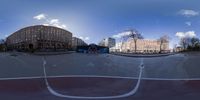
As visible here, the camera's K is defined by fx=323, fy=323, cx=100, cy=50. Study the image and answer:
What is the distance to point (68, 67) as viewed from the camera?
22.3 ft

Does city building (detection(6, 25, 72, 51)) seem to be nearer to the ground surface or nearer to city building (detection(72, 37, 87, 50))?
city building (detection(72, 37, 87, 50))

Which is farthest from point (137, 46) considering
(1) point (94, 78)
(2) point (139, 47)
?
(1) point (94, 78)

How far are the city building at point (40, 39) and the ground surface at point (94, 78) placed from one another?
29cm

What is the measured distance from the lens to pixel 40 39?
425cm

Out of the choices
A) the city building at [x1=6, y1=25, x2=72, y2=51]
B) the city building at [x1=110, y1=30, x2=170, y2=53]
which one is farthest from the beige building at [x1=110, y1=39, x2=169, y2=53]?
the city building at [x1=6, y1=25, x2=72, y2=51]

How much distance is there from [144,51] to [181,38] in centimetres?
62

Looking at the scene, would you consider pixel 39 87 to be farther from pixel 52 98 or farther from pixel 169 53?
pixel 169 53

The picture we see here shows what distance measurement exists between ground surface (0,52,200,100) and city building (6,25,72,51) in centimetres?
29

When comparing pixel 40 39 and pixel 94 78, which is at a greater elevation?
pixel 40 39

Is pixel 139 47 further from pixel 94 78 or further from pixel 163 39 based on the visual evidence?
pixel 94 78

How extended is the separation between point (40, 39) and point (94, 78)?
7.18 feet

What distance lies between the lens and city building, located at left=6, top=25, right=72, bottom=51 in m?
4.02

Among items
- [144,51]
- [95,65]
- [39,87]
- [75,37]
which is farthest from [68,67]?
[75,37]

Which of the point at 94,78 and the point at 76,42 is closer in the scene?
the point at 76,42
